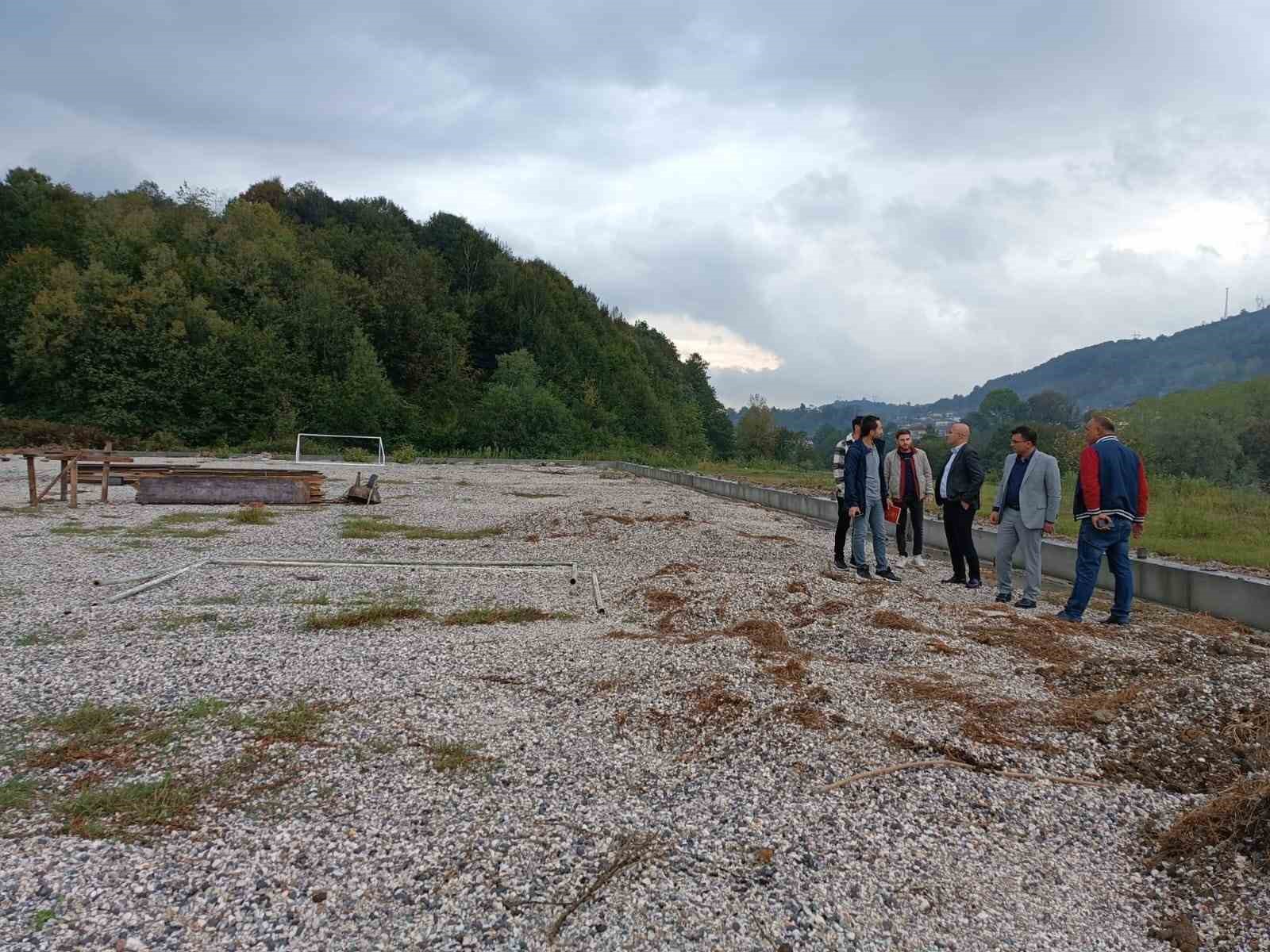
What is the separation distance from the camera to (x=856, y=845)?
3.36 metres

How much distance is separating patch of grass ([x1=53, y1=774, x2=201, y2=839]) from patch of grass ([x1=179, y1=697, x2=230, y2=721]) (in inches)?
32.8

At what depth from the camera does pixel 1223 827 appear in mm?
3430

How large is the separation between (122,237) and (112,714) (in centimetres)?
5667

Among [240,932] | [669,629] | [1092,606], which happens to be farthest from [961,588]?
[240,932]

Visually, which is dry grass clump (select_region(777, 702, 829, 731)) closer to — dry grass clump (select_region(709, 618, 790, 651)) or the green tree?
dry grass clump (select_region(709, 618, 790, 651))

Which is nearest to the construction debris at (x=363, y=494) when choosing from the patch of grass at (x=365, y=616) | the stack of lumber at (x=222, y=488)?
the stack of lumber at (x=222, y=488)

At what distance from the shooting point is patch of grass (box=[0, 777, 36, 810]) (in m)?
3.50

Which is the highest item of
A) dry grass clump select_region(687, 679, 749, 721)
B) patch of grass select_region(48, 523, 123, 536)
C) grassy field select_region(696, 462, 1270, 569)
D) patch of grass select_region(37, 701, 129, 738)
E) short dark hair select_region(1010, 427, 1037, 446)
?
short dark hair select_region(1010, 427, 1037, 446)

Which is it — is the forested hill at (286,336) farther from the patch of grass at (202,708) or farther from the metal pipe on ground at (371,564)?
the patch of grass at (202,708)

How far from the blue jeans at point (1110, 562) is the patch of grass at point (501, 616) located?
15.3 feet

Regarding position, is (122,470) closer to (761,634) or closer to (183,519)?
(183,519)

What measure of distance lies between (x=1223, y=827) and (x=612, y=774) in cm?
276

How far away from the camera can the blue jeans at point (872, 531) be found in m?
8.95

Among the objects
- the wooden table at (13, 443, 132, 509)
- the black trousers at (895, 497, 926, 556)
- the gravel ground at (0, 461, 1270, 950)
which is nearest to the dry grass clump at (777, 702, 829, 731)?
the gravel ground at (0, 461, 1270, 950)
